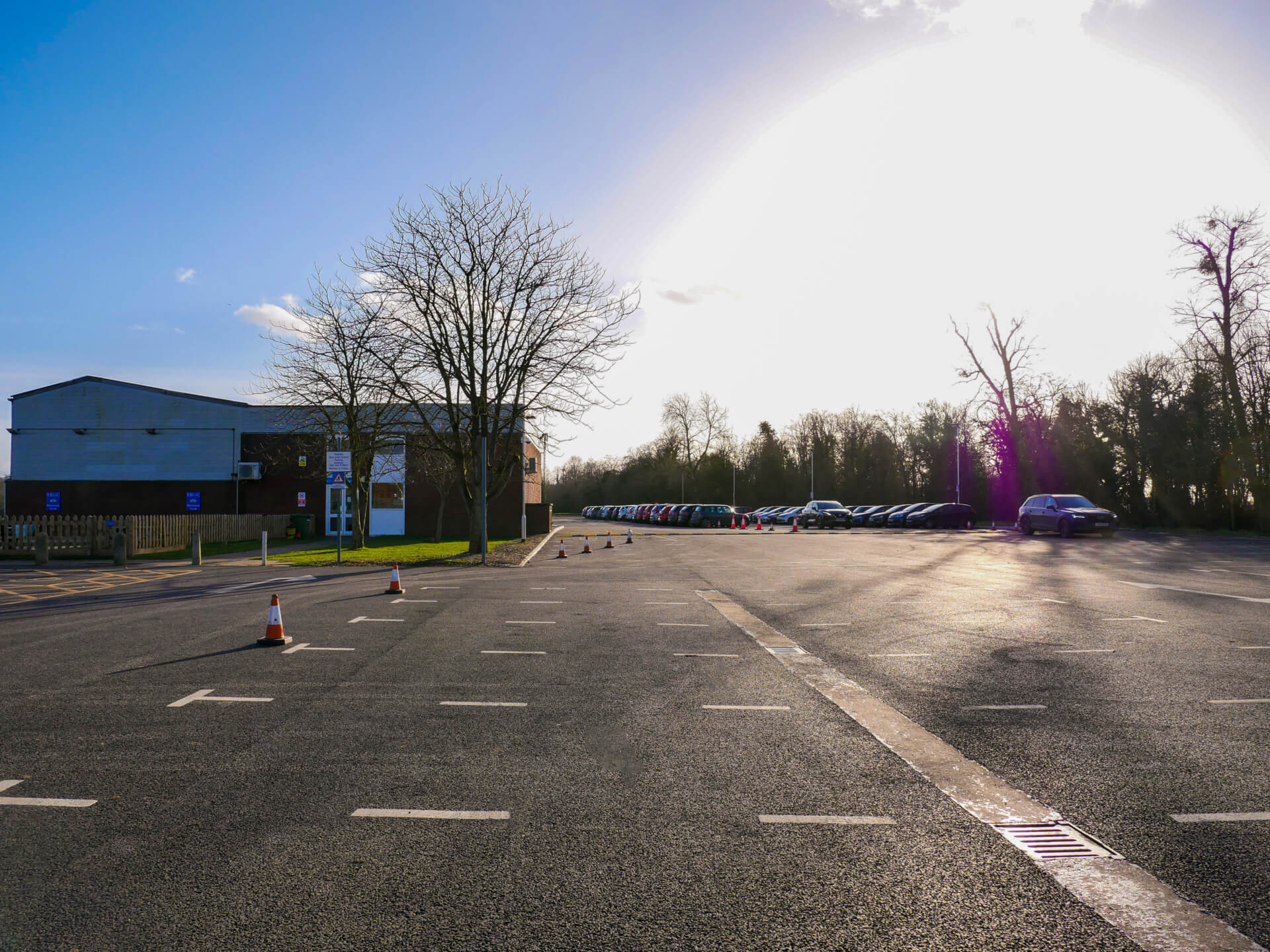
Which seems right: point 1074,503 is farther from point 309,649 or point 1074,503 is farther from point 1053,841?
point 1053,841

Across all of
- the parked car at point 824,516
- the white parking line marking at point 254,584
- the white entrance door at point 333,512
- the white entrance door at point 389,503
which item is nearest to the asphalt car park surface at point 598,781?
the white parking line marking at point 254,584

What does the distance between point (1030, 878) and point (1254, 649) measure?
698 cm

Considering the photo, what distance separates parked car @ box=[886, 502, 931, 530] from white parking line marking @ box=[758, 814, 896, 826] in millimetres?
50866

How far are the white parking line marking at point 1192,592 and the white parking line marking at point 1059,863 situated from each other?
9.25 metres

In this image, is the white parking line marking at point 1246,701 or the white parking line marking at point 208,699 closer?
the white parking line marking at point 1246,701

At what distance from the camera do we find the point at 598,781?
4.40 metres

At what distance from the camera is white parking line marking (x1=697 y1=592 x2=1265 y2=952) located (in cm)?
280

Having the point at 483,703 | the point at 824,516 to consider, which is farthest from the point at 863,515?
the point at 483,703

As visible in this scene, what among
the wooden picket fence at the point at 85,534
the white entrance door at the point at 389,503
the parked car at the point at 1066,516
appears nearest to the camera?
the wooden picket fence at the point at 85,534

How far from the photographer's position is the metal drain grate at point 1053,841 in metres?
3.44

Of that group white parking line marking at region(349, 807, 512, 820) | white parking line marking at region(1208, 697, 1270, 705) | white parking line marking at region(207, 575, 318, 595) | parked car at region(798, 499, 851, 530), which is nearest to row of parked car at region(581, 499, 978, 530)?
parked car at region(798, 499, 851, 530)

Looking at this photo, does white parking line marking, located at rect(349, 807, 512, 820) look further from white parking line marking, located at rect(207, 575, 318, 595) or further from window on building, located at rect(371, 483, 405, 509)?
window on building, located at rect(371, 483, 405, 509)

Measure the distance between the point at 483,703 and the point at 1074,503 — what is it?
33130 mm

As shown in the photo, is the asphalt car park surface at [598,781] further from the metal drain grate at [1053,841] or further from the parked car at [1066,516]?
the parked car at [1066,516]
